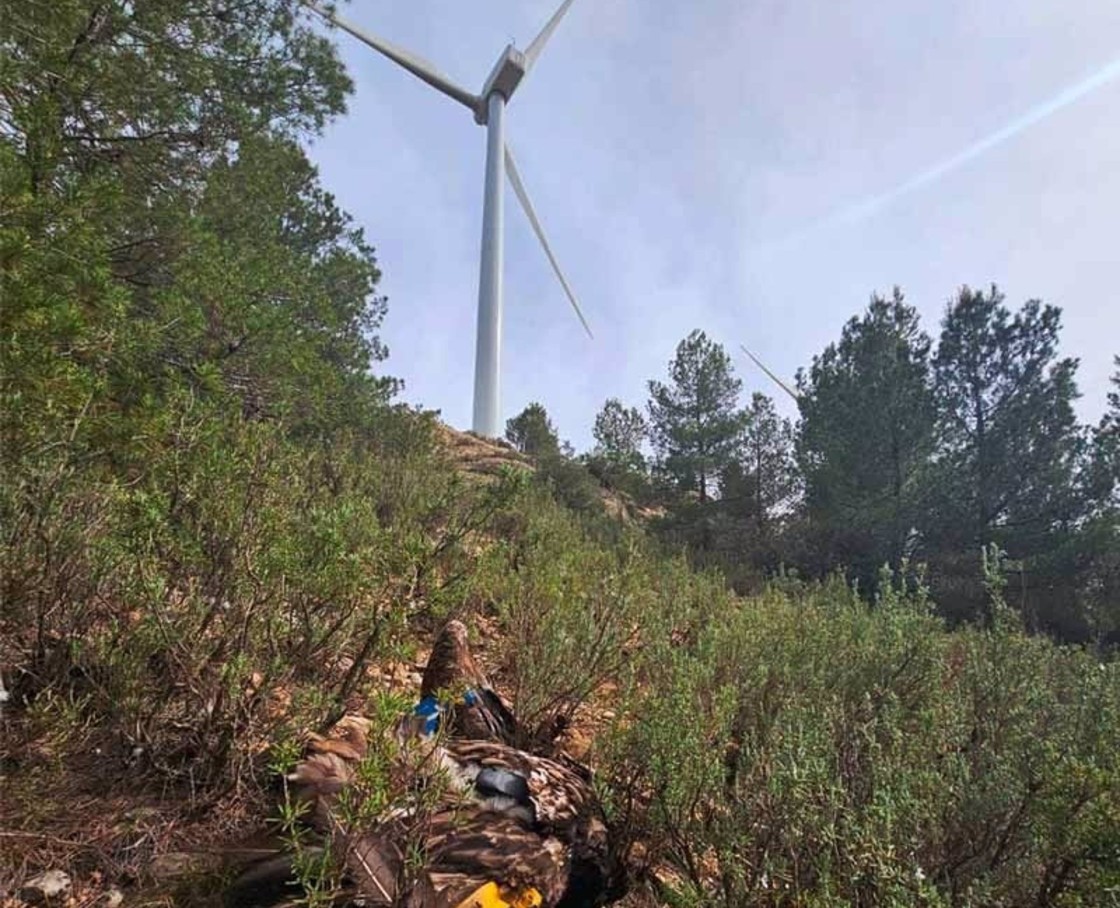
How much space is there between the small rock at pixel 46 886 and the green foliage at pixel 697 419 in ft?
49.0

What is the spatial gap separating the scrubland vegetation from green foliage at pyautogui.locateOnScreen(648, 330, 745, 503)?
11.0 meters

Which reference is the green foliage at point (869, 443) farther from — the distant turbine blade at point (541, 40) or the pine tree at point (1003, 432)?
the distant turbine blade at point (541, 40)

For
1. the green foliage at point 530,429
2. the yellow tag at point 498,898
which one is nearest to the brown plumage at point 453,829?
the yellow tag at point 498,898

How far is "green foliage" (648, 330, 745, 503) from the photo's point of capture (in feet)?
52.9

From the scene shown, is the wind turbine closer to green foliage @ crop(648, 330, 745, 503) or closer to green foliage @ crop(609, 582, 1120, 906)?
green foliage @ crop(648, 330, 745, 503)

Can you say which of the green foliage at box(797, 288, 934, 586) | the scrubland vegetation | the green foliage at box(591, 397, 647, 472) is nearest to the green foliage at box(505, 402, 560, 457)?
the green foliage at box(591, 397, 647, 472)

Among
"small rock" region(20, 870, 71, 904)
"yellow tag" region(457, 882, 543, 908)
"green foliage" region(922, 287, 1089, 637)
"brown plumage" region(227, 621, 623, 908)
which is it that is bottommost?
"small rock" region(20, 870, 71, 904)

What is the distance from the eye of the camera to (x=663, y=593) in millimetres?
5559

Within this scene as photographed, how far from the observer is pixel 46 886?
5.62ft

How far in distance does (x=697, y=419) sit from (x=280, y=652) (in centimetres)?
1506

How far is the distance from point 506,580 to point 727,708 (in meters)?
1.88

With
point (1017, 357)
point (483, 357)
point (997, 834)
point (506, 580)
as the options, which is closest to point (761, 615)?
point (506, 580)

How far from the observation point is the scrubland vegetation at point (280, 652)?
1892 mm

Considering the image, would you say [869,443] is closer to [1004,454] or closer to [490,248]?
[1004,454]
